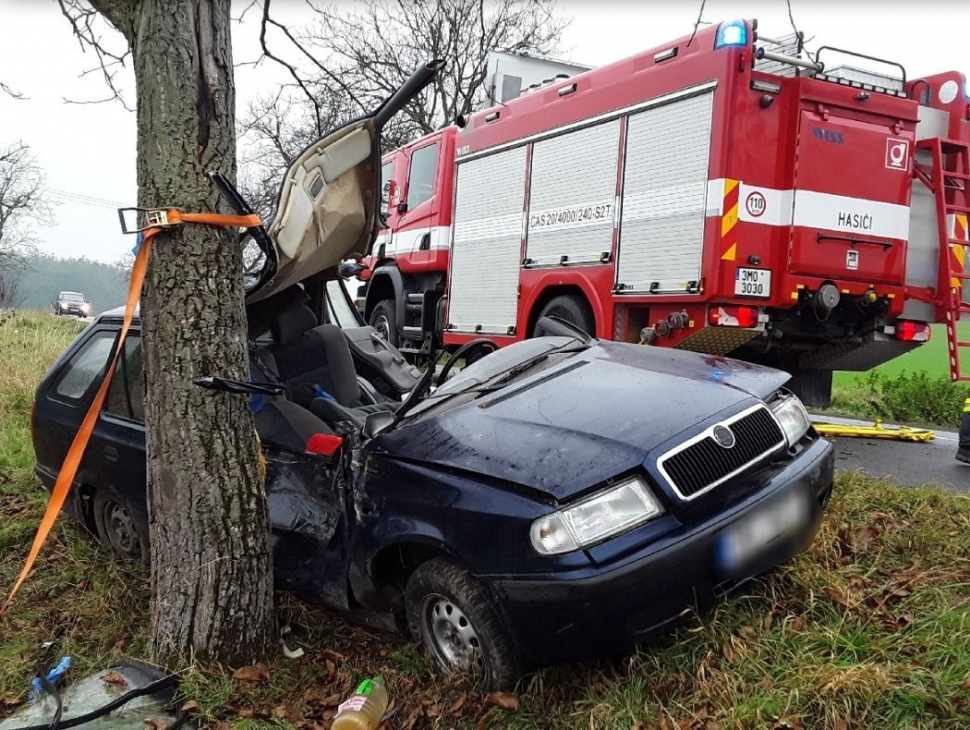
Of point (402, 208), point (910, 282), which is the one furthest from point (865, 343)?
point (402, 208)

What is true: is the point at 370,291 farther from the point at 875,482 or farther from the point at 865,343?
the point at 875,482

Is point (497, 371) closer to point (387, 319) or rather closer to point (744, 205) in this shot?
point (744, 205)

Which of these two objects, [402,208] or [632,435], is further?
[402,208]

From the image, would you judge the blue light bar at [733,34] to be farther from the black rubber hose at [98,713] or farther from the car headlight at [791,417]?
the black rubber hose at [98,713]

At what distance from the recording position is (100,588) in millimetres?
4402

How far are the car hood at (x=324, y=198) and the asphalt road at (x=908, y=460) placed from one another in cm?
303

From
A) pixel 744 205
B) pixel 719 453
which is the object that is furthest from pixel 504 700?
pixel 744 205

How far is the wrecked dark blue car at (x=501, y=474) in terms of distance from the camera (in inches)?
99.3

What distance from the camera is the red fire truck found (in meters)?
6.02

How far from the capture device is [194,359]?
3240mm

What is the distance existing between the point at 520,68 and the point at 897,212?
4449mm

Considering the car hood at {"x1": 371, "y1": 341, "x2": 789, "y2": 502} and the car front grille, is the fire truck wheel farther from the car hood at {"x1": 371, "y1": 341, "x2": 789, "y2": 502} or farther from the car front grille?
the car front grille

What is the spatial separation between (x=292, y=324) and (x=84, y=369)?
135cm

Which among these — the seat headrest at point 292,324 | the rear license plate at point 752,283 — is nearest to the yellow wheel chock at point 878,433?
the rear license plate at point 752,283
